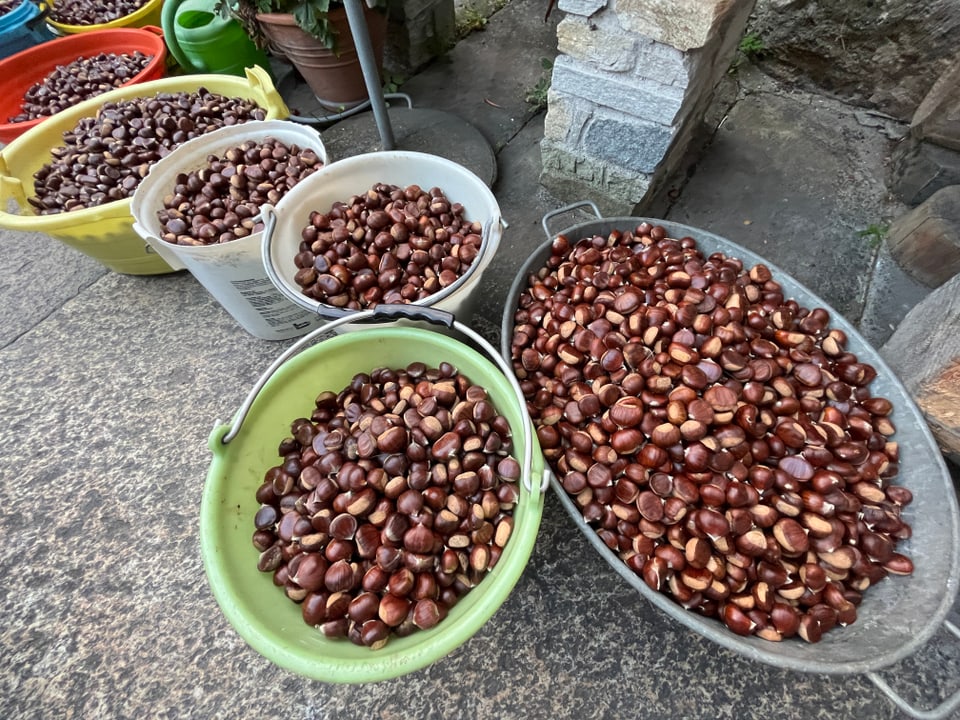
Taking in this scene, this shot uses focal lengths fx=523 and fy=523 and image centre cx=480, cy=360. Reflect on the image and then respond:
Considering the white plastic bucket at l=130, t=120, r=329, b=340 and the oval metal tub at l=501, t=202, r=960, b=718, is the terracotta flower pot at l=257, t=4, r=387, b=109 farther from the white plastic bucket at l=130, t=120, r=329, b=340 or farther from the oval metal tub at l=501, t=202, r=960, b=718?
the oval metal tub at l=501, t=202, r=960, b=718

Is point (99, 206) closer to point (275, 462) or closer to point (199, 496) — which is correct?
point (199, 496)

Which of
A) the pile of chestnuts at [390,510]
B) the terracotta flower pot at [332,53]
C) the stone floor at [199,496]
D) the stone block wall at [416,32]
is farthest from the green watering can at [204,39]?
the pile of chestnuts at [390,510]

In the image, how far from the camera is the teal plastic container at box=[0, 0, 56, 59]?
261cm

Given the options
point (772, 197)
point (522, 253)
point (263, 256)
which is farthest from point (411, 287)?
point (772, 197)

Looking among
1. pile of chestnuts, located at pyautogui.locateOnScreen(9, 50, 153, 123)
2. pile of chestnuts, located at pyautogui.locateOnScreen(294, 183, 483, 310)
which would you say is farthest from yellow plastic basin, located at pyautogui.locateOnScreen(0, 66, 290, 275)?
pile of chestnuts, located at pyautogui.locateOnScreen(294, 183, 483, 310)

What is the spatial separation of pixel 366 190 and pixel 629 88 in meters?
0.85

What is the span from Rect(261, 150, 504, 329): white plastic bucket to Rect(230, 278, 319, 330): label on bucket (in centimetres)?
16

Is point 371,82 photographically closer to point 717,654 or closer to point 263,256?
point 263,256

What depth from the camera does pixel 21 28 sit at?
8.64ft

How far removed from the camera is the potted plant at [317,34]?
2166 mm

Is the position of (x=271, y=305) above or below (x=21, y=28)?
below

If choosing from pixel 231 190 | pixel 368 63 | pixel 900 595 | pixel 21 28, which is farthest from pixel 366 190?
pixel 21 28

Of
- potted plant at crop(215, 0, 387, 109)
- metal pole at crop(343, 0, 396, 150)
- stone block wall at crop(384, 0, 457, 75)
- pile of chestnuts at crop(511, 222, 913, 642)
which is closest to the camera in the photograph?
pile of chestnuts at crop(511, 222, 913, 642)

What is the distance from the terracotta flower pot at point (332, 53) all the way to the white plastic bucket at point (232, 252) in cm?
66
